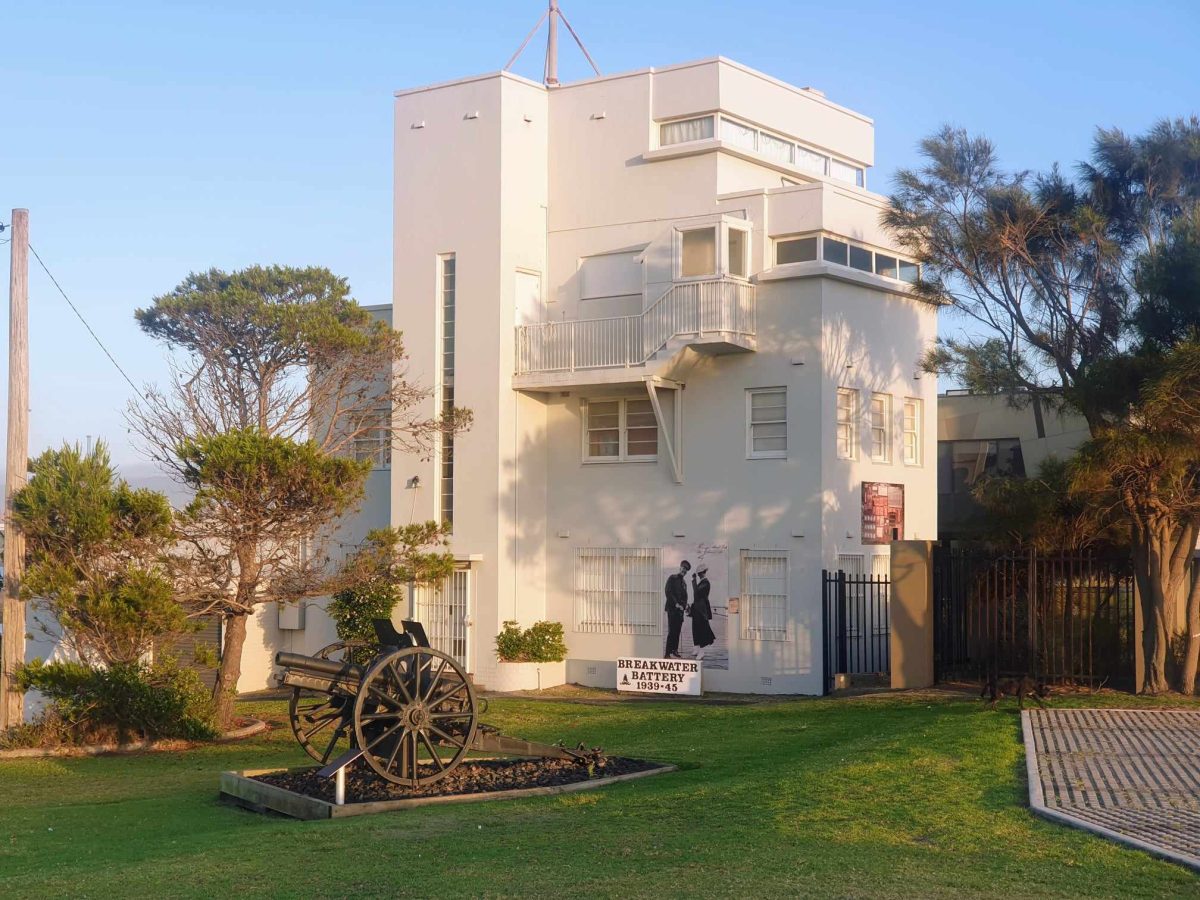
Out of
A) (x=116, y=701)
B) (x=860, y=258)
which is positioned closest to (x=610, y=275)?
(x=860, y=258)

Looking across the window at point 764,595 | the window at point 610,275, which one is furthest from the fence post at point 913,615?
the window at point 610,275

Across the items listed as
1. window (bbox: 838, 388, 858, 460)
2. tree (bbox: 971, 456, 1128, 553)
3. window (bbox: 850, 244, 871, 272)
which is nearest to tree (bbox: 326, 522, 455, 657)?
window (bbox: 838, 388, 858, 460)

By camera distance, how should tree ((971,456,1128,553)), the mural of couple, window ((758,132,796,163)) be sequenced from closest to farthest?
tree ((971,456,1128,553)) < the mural of couple < window ((758,132,796,163))

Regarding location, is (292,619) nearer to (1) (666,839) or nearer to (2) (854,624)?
(2) (854,624)

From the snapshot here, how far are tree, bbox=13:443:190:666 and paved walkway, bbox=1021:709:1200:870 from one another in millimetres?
11342

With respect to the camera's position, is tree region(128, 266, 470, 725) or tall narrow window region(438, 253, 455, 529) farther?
tall narrow window region(438, 253, 455, 529)

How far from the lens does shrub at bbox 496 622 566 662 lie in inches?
1048

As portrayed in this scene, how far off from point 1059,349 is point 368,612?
13626 mm

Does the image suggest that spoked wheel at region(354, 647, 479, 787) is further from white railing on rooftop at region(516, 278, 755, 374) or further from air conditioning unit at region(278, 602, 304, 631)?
air conditioning unit at region(278, 602, 304, 631)

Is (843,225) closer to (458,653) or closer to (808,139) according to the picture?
(808,139)

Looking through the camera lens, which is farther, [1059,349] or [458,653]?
[458,653]

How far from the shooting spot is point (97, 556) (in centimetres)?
1950

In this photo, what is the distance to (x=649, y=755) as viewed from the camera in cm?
1678

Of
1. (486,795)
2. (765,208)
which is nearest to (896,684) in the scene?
(765,208)
